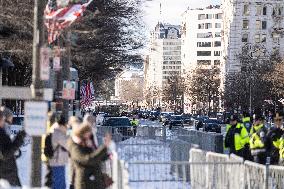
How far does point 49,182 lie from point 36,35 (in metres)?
3.18

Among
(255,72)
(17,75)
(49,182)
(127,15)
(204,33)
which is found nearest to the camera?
(49,182)

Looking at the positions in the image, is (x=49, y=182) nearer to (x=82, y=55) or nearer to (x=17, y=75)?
(x=82, y=55)

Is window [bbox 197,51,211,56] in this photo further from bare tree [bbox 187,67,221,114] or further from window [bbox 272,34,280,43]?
bare tree [bbox 187,67,221,114]

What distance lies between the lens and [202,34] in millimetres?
183500

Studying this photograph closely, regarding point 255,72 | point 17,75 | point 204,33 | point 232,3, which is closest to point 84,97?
point 17,75

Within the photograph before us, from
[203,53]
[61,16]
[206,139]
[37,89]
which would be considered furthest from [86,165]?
[203,53]

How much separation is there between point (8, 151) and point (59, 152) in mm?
2093

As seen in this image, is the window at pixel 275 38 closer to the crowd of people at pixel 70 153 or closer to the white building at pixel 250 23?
the white building at pixel 250 23

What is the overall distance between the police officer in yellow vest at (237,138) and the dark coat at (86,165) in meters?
8.43

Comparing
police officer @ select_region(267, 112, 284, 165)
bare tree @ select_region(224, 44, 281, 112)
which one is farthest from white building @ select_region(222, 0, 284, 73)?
police officer @ select_region(267, 112, 284, 165)

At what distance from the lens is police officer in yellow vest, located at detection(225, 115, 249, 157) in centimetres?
1902

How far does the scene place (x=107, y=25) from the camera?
40219mm

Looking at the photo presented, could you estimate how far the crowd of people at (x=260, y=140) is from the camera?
17547 mm

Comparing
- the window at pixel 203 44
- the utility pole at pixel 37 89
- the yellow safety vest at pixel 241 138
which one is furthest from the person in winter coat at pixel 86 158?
the window at pixel 203 44
